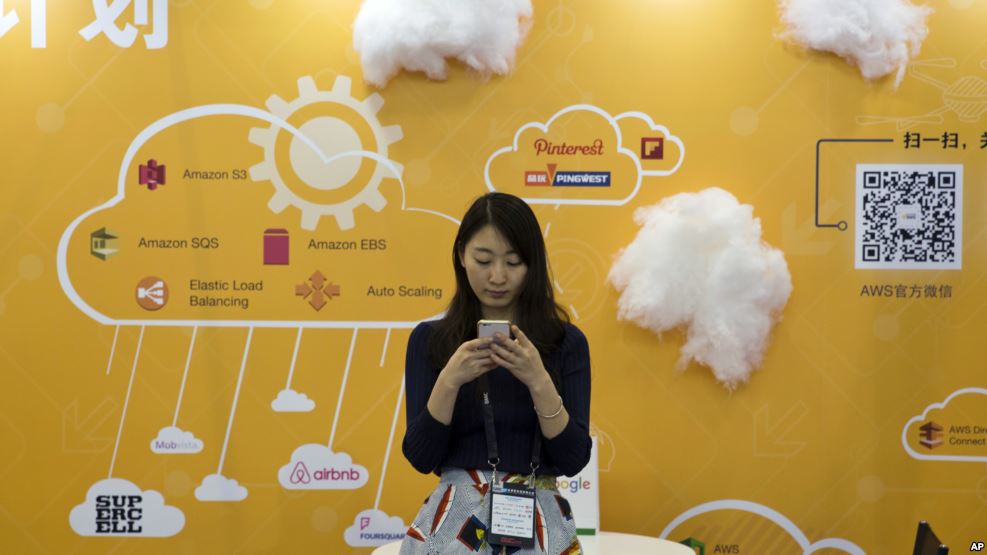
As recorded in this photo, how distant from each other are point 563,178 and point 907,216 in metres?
1.19

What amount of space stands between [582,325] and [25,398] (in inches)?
76.7

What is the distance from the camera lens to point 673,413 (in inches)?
127

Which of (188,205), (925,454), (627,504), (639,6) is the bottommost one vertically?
(627,504)

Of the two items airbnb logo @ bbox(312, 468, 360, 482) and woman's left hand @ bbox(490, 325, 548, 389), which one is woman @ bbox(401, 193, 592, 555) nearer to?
woman's left hand @ bbox(490, 325, 548, 389)

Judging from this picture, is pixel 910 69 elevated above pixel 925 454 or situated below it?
above

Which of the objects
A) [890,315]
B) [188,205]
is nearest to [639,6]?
[890,315]

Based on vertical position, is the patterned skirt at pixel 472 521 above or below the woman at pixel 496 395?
below

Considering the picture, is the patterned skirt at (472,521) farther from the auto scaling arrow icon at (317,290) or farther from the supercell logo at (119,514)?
the supercell logo at (119,514)

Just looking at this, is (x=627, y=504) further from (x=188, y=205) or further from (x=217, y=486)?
(x=188, y=205)

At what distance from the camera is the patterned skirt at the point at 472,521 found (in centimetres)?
165

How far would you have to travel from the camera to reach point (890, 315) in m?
3.22

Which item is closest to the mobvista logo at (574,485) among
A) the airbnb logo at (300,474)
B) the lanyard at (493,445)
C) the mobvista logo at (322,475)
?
the mobvista logo at (322,475)

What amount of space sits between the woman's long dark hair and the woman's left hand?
0.39ft

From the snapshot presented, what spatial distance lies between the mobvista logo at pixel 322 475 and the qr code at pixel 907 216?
1897 mm
